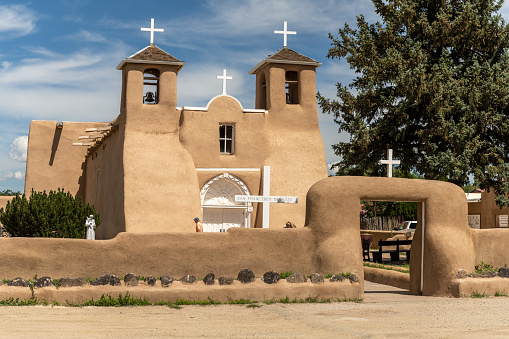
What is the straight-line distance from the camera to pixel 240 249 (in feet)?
44.9

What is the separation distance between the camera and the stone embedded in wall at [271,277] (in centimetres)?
1342

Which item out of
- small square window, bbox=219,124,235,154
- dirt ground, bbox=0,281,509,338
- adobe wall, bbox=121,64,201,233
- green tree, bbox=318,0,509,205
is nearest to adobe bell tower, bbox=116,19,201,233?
adobe wall, bbox=121,64,201,233

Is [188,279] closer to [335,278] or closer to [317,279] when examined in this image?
[317,279]

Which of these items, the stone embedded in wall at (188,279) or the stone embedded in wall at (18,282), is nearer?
the stone embedded in wall at (18,282)

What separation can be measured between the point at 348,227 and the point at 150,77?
38.5ft

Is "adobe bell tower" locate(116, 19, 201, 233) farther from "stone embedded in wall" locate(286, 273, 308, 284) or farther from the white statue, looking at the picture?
"stone embedded in wall" locate(286, 273, 308, 284)

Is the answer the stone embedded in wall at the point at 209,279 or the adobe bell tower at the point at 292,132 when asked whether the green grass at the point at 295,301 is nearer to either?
the stone embedded in wall at the point at 209,279

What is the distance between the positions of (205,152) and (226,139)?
1.04m

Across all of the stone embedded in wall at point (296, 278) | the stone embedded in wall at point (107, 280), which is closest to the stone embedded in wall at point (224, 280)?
the stone embedded in wall at point (296, 278)

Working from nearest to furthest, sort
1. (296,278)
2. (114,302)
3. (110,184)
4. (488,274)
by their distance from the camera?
1. (114,302)
2. (296,278)
3. (488,274)
4. (110,184)

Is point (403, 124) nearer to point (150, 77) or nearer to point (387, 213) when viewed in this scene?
point (150, 77)

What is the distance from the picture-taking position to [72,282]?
12.4m

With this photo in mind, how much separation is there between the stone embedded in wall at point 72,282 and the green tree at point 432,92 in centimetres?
1438

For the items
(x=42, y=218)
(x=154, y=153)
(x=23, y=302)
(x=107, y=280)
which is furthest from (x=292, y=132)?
(x=23, y=302)
